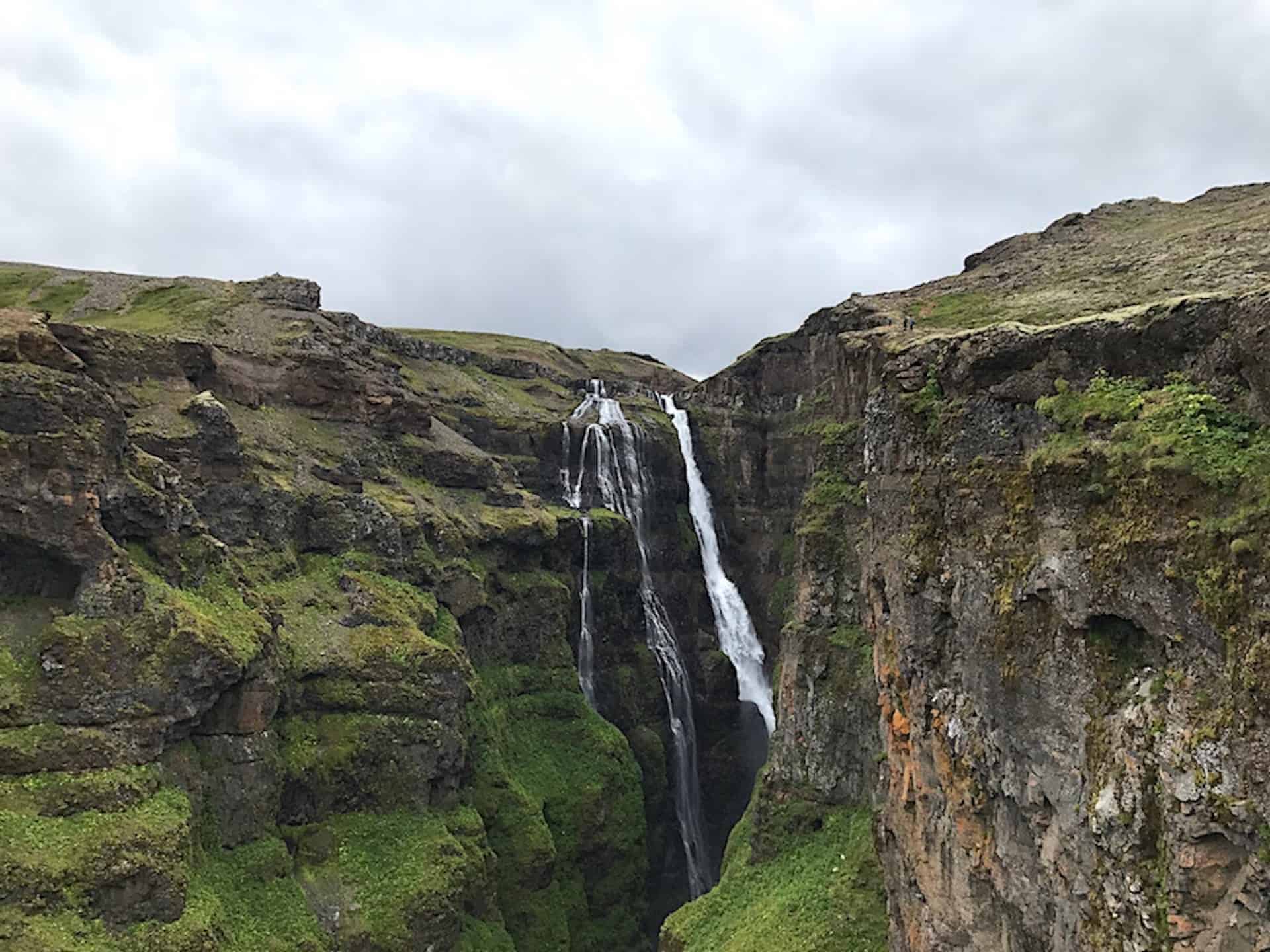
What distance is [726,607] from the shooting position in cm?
6078

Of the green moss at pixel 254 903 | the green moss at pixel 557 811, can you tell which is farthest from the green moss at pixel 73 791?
the green moss at pixel 557 811

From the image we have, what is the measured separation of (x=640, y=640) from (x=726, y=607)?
1066 centimetres

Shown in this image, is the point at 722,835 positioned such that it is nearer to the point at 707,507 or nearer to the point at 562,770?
the point at 562,770

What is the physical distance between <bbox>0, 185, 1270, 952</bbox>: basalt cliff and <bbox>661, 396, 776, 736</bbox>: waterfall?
1.21 metres

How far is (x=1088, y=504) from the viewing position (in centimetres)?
1233

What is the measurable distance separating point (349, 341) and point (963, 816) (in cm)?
4265

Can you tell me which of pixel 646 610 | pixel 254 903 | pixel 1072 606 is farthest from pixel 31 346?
pixel 646 610

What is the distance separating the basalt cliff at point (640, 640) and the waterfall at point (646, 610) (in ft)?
1.39

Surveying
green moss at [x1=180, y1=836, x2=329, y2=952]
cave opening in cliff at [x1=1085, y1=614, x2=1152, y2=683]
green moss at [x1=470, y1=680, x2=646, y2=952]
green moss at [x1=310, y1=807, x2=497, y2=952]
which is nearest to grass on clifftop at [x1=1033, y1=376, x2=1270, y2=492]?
cave opening in cliff at [x1=1085, y1=614, x2=1152, y2=683]

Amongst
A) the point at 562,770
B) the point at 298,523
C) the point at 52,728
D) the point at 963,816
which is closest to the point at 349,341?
the point at 298,523

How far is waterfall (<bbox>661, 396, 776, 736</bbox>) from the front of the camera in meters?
55.0

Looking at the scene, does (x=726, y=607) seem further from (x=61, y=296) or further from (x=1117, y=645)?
(x=1117, y=645)

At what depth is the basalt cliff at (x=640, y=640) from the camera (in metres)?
11.1

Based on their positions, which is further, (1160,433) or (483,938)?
(483,938)
